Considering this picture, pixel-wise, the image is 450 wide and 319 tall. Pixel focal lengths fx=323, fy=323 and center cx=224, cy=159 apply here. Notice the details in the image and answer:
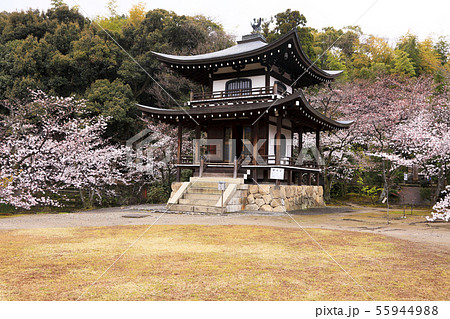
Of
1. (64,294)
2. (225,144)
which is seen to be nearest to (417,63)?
(225,144)

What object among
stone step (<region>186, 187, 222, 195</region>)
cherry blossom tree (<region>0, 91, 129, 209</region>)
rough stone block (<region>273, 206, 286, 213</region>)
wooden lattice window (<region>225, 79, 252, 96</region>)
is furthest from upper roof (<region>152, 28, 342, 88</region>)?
rough stone block (<region>273, 206, 286, 213</region>)

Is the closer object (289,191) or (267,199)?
(267,199)

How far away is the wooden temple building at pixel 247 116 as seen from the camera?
1541 centimetres

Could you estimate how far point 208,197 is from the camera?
14906 mm

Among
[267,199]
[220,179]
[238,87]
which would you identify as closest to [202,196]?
[220,179]

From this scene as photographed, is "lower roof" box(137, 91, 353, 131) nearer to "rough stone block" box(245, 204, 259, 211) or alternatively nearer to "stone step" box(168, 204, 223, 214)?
"rough stone block" box(245, 204, 259, 211)

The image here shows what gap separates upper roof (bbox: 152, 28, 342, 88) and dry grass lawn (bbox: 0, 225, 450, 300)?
10.7m

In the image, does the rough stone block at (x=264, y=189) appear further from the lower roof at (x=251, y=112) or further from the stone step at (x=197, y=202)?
the lower roof at (x=251, y=112)

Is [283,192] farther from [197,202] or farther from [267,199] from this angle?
[197,202]

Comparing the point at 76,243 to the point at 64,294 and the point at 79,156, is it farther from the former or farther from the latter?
the point at 79,156

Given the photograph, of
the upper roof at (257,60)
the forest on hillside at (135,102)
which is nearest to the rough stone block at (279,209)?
the upper roof at (257,60)

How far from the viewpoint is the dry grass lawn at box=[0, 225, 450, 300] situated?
388cm

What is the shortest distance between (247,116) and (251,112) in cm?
93

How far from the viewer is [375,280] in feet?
14.6
